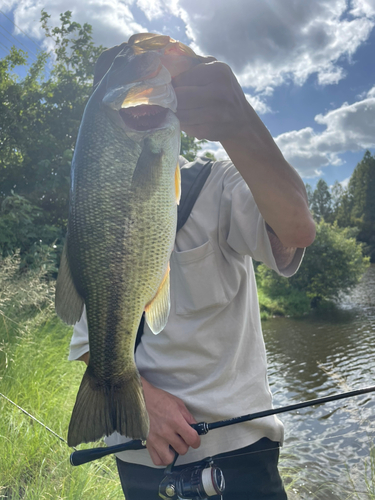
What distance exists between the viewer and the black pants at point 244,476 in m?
1.62

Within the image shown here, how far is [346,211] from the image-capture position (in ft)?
206

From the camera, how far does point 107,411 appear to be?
1.22 m

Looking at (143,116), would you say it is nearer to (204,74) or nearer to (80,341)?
(204,74)

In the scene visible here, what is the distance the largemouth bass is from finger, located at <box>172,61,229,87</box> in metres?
0.04

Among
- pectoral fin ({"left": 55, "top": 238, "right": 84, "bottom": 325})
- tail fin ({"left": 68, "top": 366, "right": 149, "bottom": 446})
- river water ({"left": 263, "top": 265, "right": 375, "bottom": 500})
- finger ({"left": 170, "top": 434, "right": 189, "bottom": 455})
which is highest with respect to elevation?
pectoral fin ({"left": 55, "top": 238, "right": 84, "bottom": 325})

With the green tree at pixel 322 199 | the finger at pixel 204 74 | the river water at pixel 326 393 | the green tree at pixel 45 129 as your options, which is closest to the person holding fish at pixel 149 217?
the finger at pixel 204 74

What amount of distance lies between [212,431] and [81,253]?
37.9 inches

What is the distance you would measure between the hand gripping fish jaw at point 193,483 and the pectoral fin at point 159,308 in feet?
2.37

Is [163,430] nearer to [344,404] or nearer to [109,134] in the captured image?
[109,134]

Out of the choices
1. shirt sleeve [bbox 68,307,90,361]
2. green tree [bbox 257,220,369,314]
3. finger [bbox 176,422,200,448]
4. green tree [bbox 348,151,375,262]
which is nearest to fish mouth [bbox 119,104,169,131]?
shirt sleeve [bbox 68,307,90,361]

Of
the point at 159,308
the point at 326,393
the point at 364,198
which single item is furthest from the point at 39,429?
the point at 364,198

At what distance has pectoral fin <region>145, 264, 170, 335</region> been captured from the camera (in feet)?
3.93

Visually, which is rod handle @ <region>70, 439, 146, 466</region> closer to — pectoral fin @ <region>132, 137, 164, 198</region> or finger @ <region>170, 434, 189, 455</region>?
finger @ <region>170, 434, 189, 455</region>

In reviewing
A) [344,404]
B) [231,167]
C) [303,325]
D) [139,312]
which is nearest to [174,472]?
[139,312]
